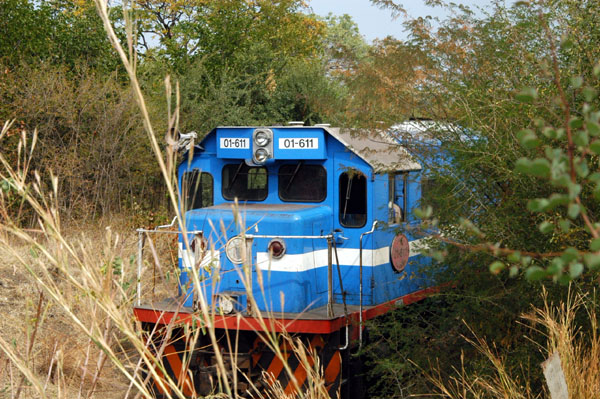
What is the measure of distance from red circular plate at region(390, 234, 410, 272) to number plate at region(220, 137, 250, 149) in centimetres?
207

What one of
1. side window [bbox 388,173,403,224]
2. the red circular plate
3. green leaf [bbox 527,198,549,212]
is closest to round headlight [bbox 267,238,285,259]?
side window [bbox 388,173,403,224]

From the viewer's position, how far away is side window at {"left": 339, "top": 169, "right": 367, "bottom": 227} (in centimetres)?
757

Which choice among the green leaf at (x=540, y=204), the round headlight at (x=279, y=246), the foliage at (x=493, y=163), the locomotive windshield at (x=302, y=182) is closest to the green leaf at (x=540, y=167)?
the green leaf at (x=540, y=204)

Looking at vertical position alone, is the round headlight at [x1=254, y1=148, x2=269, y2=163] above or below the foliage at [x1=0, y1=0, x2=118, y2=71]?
below

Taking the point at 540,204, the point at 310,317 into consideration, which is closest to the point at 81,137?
the point at 310,317

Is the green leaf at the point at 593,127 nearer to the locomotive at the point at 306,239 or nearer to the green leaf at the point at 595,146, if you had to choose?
the green leaf at the point at 595,146

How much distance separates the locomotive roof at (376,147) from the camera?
716 cm

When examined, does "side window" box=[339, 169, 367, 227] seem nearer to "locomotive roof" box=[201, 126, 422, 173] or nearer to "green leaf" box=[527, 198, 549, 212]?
"locomotive roof" box=[201, 126, 422, 173]

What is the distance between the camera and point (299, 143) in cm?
772

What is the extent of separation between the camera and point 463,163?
6.10m

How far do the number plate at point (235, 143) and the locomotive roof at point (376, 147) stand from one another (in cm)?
101

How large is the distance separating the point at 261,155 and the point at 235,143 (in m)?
0.39

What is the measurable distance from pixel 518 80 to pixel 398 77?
1.72 meters

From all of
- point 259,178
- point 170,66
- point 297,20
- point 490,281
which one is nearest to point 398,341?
point 490,281
